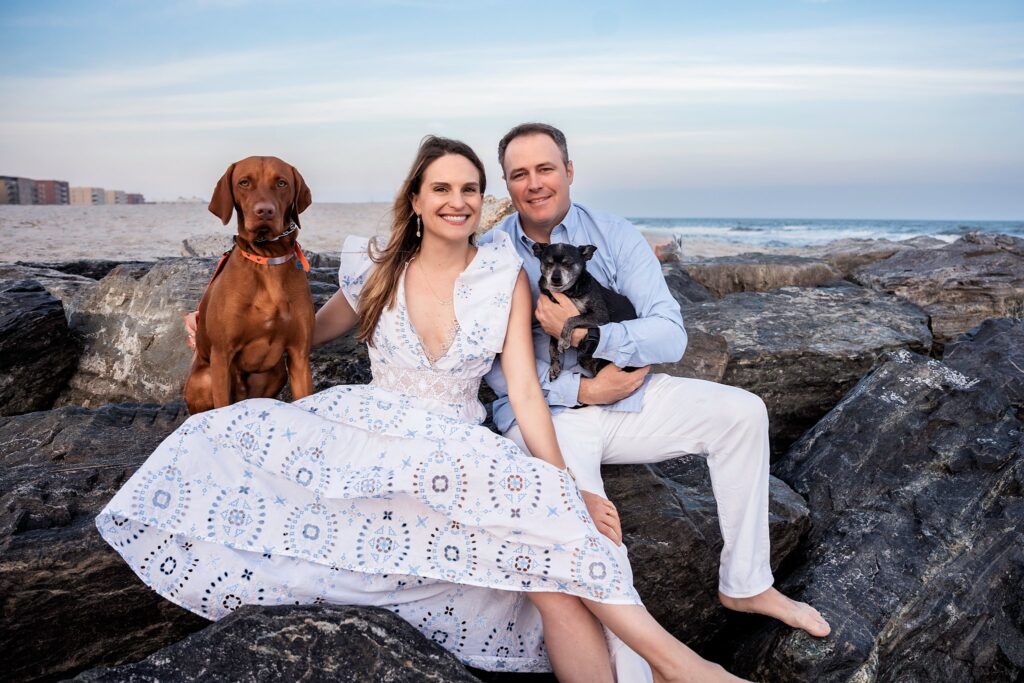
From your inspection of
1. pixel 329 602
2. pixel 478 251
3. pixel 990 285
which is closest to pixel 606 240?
pixel 478 251

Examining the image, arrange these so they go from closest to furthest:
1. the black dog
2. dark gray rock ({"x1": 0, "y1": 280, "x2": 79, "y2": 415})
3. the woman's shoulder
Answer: the woman's shoulder
the black dog
dark gray rock ({"x1": 0, "y1": 280, "x2": 79, "y2": 415})

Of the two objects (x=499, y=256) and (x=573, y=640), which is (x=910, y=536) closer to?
(x=573, y=640)

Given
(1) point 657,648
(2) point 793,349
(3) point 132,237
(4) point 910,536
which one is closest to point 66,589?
(1) point 657,648

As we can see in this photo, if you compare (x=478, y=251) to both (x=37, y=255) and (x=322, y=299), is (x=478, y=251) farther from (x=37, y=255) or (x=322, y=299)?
(x=37, y=255)

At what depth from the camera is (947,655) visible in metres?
3.51

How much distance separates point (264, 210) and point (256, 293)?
42 cm

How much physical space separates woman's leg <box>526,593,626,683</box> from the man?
1.29 ft

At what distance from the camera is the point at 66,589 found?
304 centimetres

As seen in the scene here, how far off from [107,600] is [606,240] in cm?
293

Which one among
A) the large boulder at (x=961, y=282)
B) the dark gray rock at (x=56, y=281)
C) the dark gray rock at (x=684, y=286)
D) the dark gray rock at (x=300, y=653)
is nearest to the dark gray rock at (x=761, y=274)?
the large boulder at (x=961, y=282)

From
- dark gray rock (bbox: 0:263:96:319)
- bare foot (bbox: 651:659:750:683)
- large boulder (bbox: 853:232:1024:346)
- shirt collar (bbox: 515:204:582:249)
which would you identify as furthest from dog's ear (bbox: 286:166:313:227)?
large boulder (bbox: 853:232:1024:346)

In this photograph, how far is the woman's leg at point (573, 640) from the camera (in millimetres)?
2955

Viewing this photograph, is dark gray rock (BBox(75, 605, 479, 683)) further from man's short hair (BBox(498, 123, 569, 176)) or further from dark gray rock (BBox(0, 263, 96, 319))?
dark gray rock (BBox(0, 263, 96, 319))

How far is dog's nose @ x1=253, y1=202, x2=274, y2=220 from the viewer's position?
3.66m
